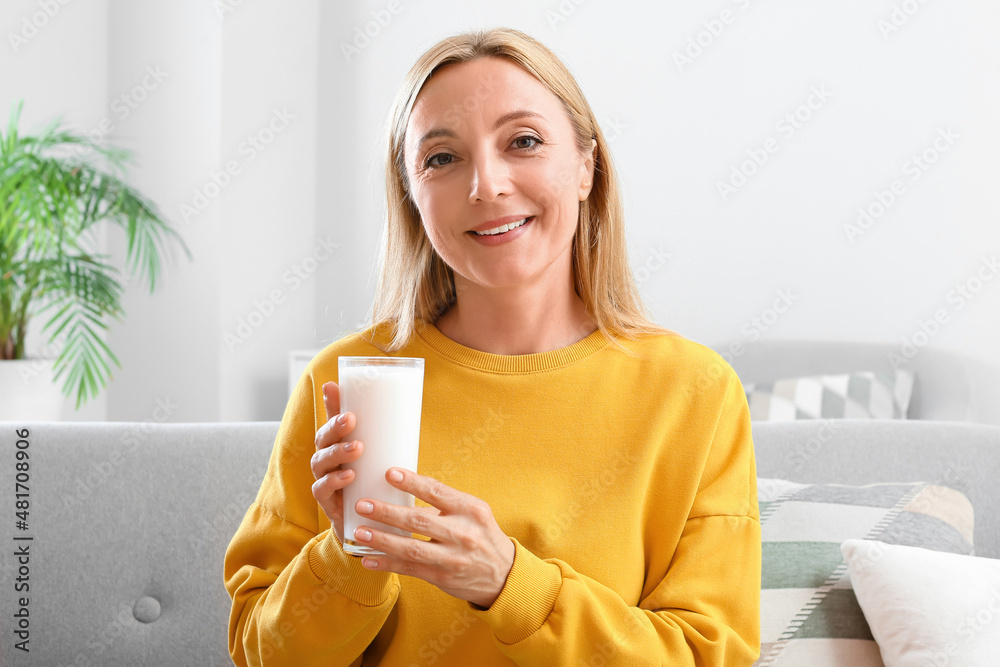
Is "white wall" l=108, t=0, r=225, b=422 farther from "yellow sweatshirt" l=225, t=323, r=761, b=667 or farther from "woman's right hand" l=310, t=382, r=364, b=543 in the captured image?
"woman's right hand" l=310, t=382, r=364, b=543

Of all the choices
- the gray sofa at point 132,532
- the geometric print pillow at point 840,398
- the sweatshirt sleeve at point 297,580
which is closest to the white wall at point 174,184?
the gray sofa at point 132,532

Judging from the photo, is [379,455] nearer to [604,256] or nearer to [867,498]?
[604,256]

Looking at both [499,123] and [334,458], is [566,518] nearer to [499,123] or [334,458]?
[334,458]

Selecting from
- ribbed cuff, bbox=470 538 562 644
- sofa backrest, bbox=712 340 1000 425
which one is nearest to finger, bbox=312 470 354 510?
ribbed cuff, bbox=470 538 562 644

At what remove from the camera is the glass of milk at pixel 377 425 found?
948 mm

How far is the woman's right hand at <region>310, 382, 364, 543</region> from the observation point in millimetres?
938

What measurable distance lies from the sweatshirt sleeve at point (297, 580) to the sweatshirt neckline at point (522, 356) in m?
0.22

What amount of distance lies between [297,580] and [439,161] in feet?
1.92

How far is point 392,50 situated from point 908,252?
220cm

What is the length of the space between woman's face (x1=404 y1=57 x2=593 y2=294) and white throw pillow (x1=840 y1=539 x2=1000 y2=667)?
2.55 ft

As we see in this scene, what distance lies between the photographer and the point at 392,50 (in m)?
3.75

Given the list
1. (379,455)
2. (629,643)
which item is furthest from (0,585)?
(629,643)

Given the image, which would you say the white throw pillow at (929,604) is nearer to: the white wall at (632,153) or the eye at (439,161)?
the eye at (439,161)

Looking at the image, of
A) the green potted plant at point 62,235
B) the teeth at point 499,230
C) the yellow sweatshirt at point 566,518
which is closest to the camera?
the yellow sweatshirt at point 566,518
